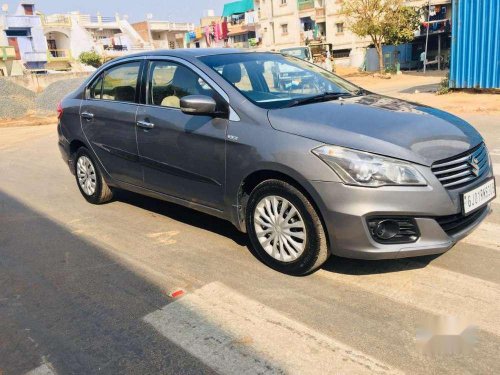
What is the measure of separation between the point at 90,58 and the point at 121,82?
2288 inches

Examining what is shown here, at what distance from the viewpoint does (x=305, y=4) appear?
47031mm

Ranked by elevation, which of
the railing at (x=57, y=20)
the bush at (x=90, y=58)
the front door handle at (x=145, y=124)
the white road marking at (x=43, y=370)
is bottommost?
the white road marking at (x=43, y=370)

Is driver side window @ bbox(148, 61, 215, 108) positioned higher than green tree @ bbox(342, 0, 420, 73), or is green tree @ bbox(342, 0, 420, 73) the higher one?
green tree @ bbox(342, 0, 420, 73)

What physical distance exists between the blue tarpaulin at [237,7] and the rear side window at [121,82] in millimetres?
60489

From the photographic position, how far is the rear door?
4.82 metres

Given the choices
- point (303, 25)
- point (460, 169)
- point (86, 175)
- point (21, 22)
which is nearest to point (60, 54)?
point (21, 22)

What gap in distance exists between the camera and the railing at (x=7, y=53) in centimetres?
5053

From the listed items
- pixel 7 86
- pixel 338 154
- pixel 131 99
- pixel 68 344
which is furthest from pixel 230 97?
pixel 7 86

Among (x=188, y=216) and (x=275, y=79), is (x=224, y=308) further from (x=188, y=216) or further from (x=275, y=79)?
(x=275, y=79)

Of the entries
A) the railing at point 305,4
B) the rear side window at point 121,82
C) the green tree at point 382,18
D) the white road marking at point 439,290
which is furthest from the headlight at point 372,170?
the railing at point 305,4

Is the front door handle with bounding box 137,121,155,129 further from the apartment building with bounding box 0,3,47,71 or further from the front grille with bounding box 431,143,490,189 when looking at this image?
the apartment building with bounding box 0,3,47,71

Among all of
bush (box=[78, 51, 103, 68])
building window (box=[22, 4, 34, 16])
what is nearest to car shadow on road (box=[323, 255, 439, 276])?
bush (box=[78, 51, 103, 68])

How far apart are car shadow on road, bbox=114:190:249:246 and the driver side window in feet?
4.20

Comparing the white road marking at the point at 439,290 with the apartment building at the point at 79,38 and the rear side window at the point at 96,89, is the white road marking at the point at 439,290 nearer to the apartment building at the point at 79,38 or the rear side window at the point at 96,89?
the rear side window at the point at 96,89
